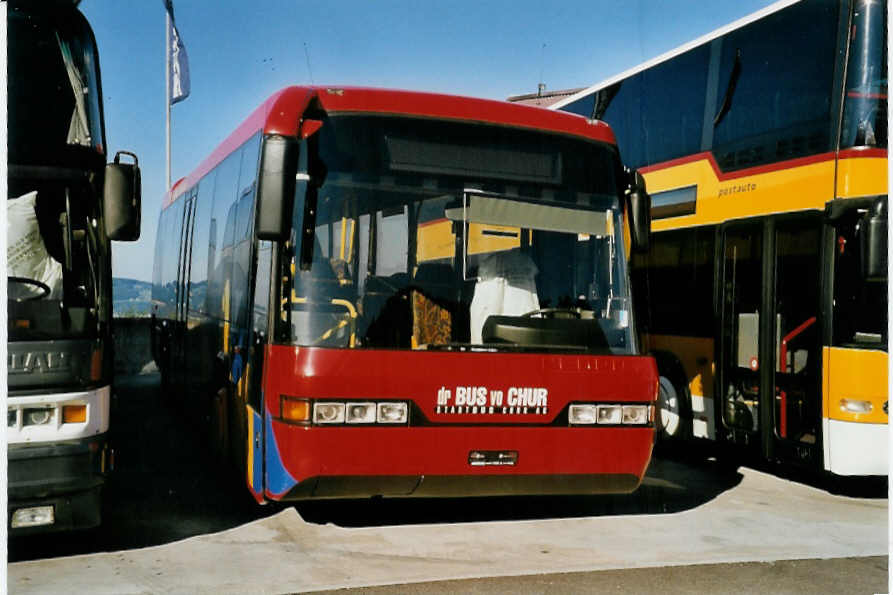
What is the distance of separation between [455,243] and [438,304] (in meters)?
0.44

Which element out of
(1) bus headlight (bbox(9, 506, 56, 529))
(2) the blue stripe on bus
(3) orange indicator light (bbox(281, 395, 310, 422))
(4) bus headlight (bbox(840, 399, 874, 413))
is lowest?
(1) bus headlight (bbox(9, 506, 56, 529))

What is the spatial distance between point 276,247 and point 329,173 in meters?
0.58

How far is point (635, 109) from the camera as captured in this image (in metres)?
11.1

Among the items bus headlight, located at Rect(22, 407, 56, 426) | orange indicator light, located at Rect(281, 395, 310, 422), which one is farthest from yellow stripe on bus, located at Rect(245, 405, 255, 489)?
bus headlight, located at Rect(22, 407, 56, 426)

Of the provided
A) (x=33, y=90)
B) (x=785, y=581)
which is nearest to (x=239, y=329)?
(x=33, y=90)

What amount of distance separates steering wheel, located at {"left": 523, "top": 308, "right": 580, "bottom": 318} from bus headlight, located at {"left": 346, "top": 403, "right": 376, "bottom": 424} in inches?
49.1

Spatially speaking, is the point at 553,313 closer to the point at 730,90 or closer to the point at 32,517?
the point at 32,517

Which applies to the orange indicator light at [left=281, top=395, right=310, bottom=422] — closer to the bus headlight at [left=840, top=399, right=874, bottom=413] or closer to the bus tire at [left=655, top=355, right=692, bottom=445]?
→ the bus headlight at [left=840, top=399, right=874, bottom=413]

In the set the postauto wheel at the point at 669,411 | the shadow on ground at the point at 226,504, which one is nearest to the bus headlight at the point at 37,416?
the shadow on ground at the point at 226,504

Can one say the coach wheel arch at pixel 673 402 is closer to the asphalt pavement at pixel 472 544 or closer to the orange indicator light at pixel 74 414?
the asphalt pavement at pixel 472 544

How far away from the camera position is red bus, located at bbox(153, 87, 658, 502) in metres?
6.52

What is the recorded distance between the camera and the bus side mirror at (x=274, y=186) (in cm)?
638

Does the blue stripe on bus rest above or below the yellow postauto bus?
below

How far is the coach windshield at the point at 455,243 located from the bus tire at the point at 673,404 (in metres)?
3.37
